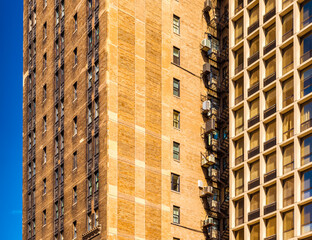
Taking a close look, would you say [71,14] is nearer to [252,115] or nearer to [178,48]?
[178,48]

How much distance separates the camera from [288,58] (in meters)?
64.9

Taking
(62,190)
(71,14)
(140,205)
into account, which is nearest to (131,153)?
(140,205)

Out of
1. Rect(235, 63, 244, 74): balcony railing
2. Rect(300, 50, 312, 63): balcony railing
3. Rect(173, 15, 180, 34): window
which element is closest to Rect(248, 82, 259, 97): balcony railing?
Rect(235, 63, 244, 74): balcony railing

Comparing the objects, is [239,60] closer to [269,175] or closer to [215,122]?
[215,122]

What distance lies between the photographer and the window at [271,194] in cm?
6309

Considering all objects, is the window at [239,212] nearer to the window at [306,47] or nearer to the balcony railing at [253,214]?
the balcony railing at [253,214]

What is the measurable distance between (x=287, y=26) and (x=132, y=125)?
53.8ft

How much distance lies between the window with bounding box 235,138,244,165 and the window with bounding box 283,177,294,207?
714cm

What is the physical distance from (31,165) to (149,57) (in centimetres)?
2058

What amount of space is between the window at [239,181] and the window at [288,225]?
7038mm

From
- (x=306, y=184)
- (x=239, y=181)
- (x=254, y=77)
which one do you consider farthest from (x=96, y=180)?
(x=306, y=184)

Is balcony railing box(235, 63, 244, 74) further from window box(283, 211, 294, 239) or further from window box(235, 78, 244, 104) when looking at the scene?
window box(283, 211, 294, 239)

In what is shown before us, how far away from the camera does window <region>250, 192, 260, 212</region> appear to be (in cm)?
6500

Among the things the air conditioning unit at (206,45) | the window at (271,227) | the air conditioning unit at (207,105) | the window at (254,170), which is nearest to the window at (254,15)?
the air conditioning unit at (206,45)
